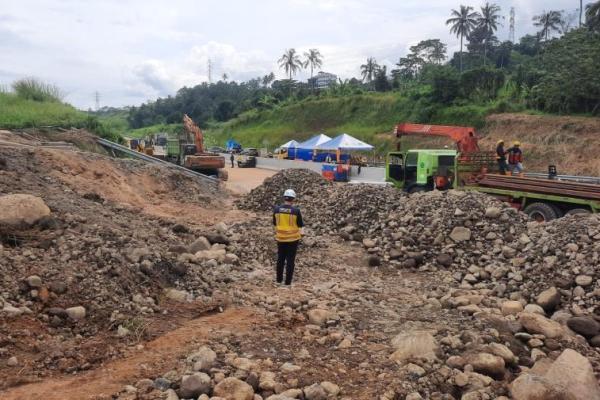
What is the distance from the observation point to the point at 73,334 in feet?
16.9

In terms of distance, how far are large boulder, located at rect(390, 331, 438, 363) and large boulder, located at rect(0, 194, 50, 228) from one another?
4.94 m

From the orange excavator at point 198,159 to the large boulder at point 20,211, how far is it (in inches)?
574

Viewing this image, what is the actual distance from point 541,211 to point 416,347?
7603 millimetres

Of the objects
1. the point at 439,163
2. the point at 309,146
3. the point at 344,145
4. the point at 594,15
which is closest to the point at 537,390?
the point at 439,163

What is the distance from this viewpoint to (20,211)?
22.0 ft

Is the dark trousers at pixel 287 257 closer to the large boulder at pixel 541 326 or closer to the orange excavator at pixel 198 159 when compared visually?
the large boulder at pixel 541 326

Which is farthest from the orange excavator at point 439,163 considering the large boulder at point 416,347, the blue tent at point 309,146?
the blue tent at point 309,146

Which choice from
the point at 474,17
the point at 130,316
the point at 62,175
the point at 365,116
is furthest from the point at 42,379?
the point at 474,17

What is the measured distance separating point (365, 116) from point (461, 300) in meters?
42.1

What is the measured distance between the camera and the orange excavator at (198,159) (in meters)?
21.6

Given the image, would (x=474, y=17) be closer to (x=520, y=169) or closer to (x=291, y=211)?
(x=520, y=169)

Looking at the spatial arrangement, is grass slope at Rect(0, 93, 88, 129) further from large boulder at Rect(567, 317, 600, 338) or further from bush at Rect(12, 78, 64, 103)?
large boulder at Rect(567, 317, 600, 338)

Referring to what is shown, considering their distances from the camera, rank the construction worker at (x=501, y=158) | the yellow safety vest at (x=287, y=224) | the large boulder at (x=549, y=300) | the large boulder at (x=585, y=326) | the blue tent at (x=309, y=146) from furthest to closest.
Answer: the blue tent at (x=309, y=146) < the construction worker at (x=501, y=158) < the yellow safety vest at (x=287, y=224) < the large boulder at (x=549, y=300) < the large boulder at (x=585, y=326)

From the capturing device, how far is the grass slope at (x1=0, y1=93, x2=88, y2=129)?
61.6 feet
